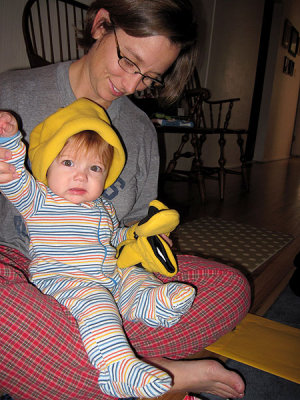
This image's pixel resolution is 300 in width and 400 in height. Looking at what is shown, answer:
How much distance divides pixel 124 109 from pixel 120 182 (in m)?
0.23

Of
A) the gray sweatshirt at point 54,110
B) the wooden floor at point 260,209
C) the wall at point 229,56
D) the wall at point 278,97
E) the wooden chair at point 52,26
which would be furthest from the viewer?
the wall at point 278,97

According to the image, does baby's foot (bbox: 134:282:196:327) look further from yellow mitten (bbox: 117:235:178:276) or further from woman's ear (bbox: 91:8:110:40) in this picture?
woman's ear (bbox: 91:8:110:40)

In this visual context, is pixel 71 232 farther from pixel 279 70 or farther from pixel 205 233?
pixel 279 70

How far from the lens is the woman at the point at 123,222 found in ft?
2.05

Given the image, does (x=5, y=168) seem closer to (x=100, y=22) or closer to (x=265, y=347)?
(x=100, y=22)

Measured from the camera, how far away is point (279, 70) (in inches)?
201

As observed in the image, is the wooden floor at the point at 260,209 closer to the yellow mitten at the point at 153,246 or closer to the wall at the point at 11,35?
the yellow mitten at the point at 153,246

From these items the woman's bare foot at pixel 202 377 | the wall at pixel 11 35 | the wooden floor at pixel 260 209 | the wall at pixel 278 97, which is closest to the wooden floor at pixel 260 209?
the wooden floor at pixel 260 209

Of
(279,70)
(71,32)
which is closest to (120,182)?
(71,32)

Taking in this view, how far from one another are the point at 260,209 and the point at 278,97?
11.5 ft

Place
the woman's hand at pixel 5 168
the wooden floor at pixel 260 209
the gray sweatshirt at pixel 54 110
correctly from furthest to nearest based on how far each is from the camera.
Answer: the wooden floor at pixel 260 209 → the gray sweatshirt at pixel 54 110 → the woman's hand at pixel 5 168

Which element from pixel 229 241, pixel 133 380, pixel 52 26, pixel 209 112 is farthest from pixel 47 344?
pixel 209 112

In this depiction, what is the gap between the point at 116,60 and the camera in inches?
33.9

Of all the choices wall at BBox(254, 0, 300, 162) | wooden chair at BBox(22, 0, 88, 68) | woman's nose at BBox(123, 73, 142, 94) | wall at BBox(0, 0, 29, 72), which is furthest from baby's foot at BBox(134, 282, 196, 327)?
wall at BBox(254, 0, 300, 162)
